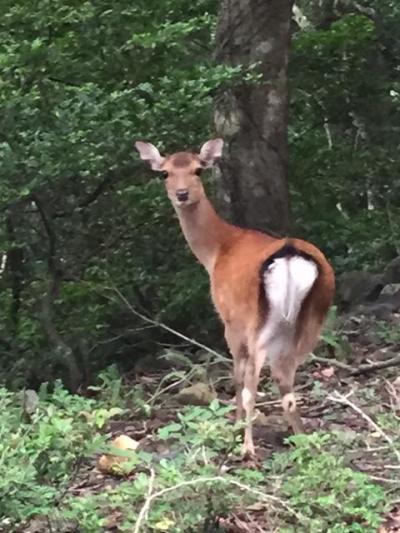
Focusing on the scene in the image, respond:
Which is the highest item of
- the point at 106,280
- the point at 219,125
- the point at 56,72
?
the point at 56,72

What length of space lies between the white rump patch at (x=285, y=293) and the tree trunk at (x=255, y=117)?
2438 millimetres

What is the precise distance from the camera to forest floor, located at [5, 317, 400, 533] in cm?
420

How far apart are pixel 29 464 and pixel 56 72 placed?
3790 mm

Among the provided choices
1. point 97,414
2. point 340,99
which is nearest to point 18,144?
point 97,414

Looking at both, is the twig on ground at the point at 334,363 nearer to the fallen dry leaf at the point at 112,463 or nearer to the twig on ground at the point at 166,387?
the twig on ground at the point at 166,387

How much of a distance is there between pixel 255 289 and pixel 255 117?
248 cm

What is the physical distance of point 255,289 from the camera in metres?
5.70

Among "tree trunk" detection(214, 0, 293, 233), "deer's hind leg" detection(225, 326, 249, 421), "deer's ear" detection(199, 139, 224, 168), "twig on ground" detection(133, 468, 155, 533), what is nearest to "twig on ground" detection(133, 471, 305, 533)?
"twig on ground" detection(133, 468, 155, 533)

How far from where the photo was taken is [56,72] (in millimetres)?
7336

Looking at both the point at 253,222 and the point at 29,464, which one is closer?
the point at 29,464

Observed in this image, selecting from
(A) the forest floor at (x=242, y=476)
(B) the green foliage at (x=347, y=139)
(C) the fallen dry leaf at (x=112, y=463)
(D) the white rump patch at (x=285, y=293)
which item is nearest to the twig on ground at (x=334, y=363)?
(A) the forest floor at (x=242, y=476)

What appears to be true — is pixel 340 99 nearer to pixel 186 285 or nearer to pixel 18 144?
pixel 186 285

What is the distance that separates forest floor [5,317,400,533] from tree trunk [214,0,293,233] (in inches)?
75.1

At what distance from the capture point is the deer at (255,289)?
17.6 ft
